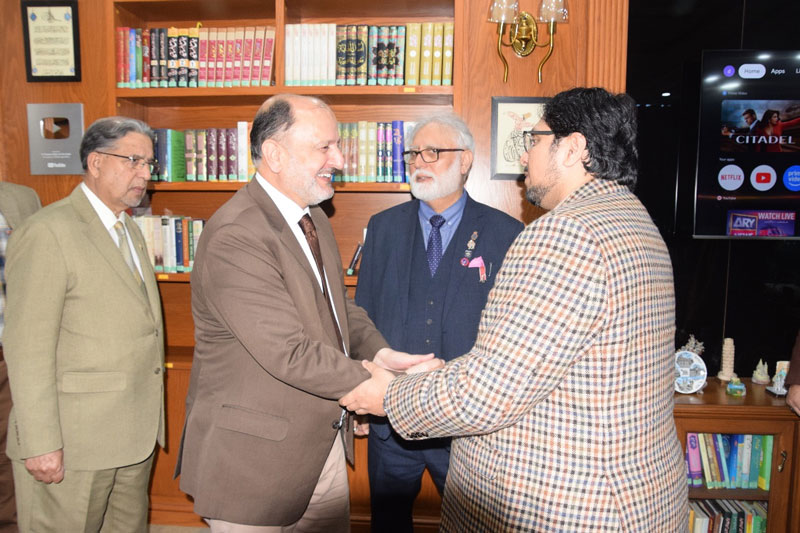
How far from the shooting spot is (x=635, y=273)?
1.28 m

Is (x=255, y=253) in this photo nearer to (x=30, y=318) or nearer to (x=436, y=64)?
(x=30, y=318)

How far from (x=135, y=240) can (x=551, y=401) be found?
1.94 m

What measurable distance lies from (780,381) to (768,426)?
0.27 metres

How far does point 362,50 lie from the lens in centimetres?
301

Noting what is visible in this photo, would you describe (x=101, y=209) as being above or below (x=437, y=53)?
below

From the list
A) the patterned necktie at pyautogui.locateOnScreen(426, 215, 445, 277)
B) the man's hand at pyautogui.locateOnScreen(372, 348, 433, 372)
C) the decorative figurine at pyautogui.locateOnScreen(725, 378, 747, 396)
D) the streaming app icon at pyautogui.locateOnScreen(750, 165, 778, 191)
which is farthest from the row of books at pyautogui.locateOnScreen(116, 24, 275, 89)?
the decorative figurine at pyautogui.locateOnScreen(725, 378, 747, 396)

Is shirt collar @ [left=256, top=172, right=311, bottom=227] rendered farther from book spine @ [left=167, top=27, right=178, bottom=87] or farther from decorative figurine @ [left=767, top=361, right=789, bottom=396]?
decorative figurine @ [left=767, top=361, right=789, bottom=396]

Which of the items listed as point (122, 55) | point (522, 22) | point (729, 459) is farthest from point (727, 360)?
point (122, 55)

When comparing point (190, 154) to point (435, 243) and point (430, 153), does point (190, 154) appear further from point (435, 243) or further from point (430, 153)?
point (435, 243)


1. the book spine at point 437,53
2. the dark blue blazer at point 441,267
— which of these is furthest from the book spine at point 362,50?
the dark blue blazer at point 441,267

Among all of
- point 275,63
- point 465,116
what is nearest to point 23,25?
point 275,63

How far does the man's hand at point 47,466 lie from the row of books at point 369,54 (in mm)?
2040

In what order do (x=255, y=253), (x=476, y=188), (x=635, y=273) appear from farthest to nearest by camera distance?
(x=476, y=188)
(x=255, y=253)
(x=635, y=273)

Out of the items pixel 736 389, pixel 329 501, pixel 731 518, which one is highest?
pixel 736 389
